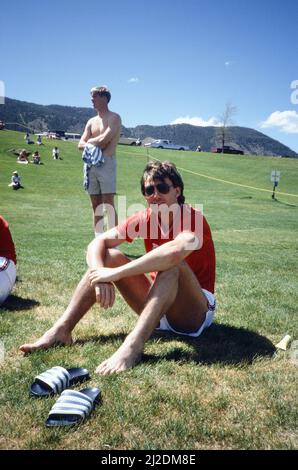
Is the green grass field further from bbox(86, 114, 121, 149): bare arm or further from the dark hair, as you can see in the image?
bbox(86, 114, 121, 149): bare arm

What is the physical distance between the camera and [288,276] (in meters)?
6.56

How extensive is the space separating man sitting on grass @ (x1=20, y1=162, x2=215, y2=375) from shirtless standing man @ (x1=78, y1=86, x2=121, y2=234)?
330cm

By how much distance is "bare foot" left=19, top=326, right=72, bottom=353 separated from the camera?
3189 mm

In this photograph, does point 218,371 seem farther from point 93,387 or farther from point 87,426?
point 87,426

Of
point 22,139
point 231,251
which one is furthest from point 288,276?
point 22,139

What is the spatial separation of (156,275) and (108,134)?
4345 millimetres

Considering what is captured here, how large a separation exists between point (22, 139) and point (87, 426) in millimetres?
47743

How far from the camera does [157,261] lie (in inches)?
121

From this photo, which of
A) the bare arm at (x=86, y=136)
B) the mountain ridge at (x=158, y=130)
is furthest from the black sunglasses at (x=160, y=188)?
the mountain ridge at (x=158, y=130)

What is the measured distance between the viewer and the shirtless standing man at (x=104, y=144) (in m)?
6.94

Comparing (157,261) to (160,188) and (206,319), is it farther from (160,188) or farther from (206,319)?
(206,319)

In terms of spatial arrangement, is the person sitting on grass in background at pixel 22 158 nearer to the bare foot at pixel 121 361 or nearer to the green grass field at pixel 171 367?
the green grass field at pixel 171 367

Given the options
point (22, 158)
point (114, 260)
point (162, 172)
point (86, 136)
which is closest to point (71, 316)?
point (114, 260)

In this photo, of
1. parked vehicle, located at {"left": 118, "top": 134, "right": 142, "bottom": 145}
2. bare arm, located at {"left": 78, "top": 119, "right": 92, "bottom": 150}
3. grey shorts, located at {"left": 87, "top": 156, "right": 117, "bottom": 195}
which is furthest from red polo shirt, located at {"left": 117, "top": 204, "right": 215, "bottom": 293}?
parked vehicle, located at {"left": 118, "top": 134, "right": 142, "bottom": 145}
